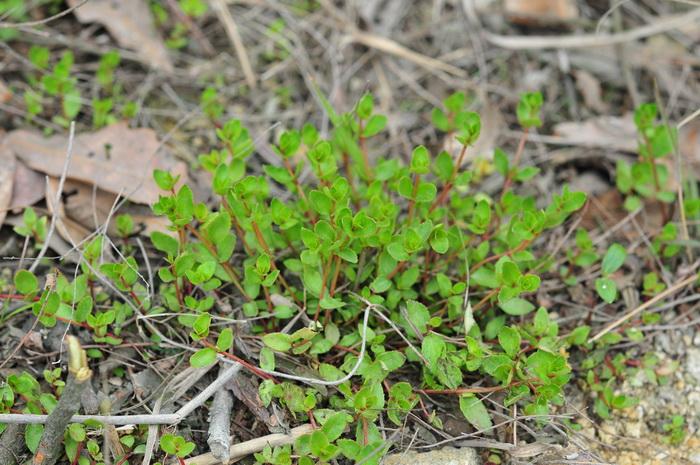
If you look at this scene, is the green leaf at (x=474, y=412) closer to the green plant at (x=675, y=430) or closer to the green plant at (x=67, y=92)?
the green plant at (x=675, y=430)

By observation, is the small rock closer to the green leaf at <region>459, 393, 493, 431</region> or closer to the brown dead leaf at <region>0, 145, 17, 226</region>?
the green leaf at <region>459, 393, 493, 431</region>

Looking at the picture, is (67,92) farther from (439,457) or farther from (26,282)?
(439,457)

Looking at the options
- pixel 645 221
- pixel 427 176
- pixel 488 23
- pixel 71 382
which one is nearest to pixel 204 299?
pixel 71 382

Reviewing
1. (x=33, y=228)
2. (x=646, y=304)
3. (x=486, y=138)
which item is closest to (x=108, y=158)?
(x=33, y=228)

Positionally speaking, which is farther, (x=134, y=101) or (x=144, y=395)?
(x=134, y=101)

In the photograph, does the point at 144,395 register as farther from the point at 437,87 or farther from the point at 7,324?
the point at 437,87

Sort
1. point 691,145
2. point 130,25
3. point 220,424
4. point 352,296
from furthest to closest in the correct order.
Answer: point 130,25 → point 691,145 → point 352,296 → point 220,424

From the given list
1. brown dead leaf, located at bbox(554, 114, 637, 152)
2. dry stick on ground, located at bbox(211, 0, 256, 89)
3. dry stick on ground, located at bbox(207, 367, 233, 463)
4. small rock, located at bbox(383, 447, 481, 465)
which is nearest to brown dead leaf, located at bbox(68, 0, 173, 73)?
dry stick on ground, located at bbox(211, 0, 256, 89)
